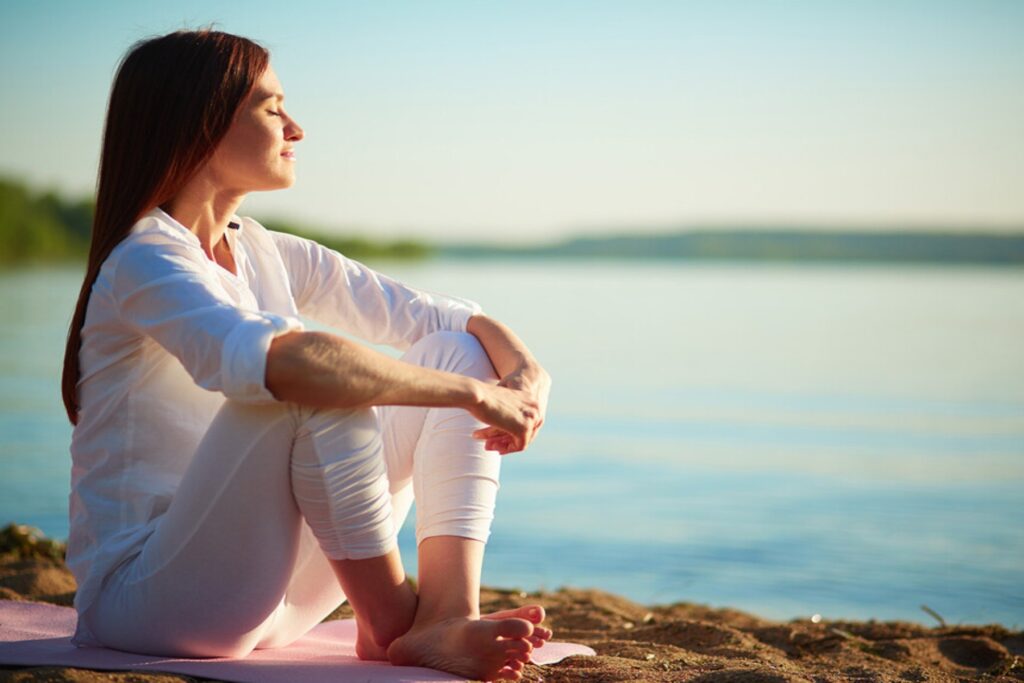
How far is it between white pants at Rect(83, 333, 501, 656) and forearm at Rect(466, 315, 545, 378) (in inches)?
7.3

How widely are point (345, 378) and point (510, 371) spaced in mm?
545

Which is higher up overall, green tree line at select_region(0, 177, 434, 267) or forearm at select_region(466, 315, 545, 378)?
green tree line at select_region(0, 177, 434, 267)

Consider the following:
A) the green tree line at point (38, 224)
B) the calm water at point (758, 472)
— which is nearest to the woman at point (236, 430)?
the calm water at point (758, 472)

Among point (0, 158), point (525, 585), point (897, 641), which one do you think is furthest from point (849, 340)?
point (0, 158)

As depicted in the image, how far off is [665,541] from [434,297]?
266 centimetres

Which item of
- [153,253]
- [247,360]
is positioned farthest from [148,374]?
[247,360]

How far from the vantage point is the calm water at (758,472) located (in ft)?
14.1

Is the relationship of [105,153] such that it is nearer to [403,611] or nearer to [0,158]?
[403,611]

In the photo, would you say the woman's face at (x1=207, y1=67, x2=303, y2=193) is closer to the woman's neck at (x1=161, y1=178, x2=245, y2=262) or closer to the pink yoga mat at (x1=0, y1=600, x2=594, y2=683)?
the woman's neck at (x1=161, y1=178, x2=245, y2=262)

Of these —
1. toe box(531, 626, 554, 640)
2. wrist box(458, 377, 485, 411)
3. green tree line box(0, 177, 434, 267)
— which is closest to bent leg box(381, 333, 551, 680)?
toe box(531, 626, 554, 640)

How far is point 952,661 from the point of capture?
272 cm

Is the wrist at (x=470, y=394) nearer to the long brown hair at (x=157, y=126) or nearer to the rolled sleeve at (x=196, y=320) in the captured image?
the rolled sleeve at (x=196, y=320)

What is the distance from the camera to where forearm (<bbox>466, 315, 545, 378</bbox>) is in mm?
2181

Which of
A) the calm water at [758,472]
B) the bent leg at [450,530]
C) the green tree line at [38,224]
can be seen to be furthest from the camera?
the green tree line at [38,224]
